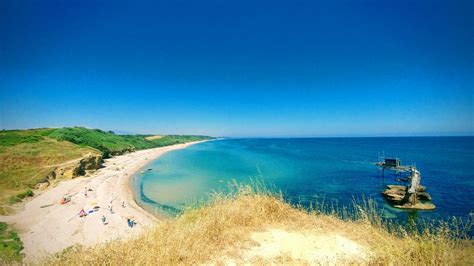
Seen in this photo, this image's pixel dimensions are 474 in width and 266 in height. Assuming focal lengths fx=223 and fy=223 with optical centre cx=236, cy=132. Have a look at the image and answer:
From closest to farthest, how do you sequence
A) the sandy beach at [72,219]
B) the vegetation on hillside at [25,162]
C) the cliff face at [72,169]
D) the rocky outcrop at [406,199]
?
the sandy beach at [72,219] → the rocky outcrop at [406,199] → the vegetation on hillside at [25,162] → the cliff face at [72,169]

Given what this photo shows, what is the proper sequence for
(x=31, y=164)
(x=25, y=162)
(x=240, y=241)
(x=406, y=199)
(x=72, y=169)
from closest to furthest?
1. (x=240, y=241)
2. (x=406, y=199)
3. (x=25, y=162)
4. (x=31, y=164)
5. (x=72, y=169)

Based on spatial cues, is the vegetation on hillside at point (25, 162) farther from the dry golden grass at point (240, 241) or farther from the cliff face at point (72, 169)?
the dry golden grass at point (240, 241)

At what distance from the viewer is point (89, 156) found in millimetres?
39781

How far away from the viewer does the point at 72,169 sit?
3319 centimetres

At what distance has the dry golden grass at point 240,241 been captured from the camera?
3846mm

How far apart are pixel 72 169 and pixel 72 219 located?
18381mm

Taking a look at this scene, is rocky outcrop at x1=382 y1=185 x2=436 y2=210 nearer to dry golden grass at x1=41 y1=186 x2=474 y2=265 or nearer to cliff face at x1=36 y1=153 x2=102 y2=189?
dry golden grass at x1=41 y1=186 x2=474 y2=265

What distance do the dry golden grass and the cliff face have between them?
30.7 meters

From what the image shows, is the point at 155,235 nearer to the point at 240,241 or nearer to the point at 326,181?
the point at 240,241

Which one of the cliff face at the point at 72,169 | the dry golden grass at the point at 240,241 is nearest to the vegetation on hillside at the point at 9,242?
the dry golden grass at the point at 240,241

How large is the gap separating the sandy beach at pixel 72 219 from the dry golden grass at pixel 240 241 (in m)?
5.97

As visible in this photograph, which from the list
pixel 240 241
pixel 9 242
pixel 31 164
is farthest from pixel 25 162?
pixel 240 241

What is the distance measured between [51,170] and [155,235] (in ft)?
114

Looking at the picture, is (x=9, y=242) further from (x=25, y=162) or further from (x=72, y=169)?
(x=72, y=169)
